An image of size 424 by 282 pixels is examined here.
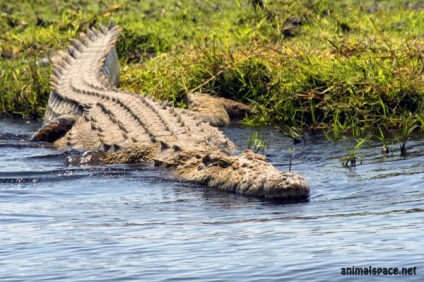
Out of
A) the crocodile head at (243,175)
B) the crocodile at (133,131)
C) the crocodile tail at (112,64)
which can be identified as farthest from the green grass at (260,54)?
the crocodile head at (243,175)

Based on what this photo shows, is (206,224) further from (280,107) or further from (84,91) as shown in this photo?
(84,91)

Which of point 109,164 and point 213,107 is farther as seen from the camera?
point 213,107

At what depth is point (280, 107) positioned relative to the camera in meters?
9.43

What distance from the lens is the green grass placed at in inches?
357

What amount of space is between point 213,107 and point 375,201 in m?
3.60

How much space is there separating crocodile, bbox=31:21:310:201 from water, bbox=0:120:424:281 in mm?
132

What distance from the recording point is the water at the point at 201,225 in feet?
16.4

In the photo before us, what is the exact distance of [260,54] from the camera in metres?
10.2

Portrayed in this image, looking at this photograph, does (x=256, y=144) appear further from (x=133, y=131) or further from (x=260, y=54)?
(x=260, y=54)

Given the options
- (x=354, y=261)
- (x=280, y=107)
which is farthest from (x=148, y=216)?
(x=280, y=107)

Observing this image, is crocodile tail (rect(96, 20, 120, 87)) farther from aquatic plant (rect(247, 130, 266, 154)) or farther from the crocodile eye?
the crocodile eye

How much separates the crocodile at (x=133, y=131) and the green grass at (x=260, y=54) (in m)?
0.44

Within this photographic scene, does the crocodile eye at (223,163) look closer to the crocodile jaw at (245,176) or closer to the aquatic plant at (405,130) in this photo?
the crocodile jaw at (245,176)

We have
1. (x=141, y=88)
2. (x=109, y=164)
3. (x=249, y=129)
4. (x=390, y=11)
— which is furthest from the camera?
(x=390, y=11)
